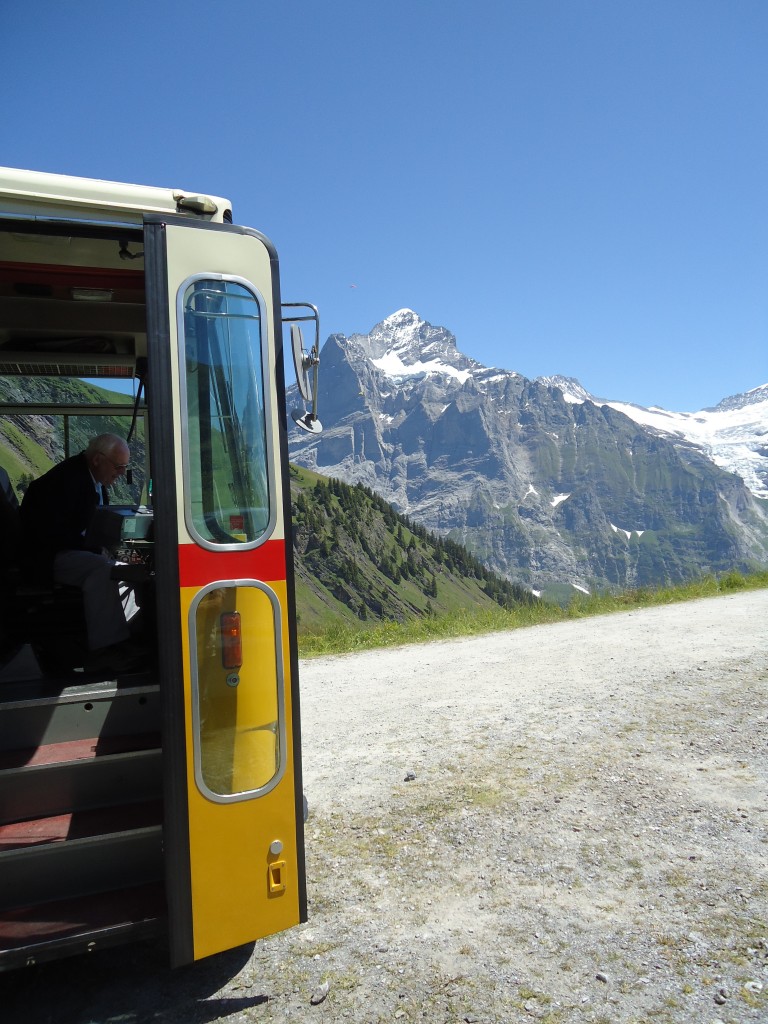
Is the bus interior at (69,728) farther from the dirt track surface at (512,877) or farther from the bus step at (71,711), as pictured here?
the dirt track surface at (512,877)

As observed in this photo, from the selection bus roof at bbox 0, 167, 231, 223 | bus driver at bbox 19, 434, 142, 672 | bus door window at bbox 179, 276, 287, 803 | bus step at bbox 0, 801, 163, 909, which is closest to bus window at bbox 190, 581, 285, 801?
bus door window at bbox 179, 276, 287, 803

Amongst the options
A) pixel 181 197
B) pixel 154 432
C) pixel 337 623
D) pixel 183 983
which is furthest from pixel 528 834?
pixel 337 623

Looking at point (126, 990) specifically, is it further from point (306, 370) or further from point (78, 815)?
point (306, 370)

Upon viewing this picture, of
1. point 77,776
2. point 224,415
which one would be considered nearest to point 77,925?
point 77,776

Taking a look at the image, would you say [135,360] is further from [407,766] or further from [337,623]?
[337,623]

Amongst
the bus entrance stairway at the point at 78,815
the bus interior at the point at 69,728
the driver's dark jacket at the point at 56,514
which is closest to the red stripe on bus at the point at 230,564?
the bus interior at the point at 69,728

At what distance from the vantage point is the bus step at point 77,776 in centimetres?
379

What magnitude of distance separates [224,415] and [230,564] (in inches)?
28.3

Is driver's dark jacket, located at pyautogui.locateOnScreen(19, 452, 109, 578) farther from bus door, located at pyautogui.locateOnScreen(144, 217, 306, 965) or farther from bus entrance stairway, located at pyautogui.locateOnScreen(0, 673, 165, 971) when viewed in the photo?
A: bus door, located at pyautogui.locateOnScreen(144, 217, 306, 965)

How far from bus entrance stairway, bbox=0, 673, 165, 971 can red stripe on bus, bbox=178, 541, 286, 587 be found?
0.99 meters

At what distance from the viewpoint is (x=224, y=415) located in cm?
368

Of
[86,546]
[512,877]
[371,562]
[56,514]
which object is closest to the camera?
[512,877]

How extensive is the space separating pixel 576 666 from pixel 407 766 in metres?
3.98

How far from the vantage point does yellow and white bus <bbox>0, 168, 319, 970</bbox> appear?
11.3ft
